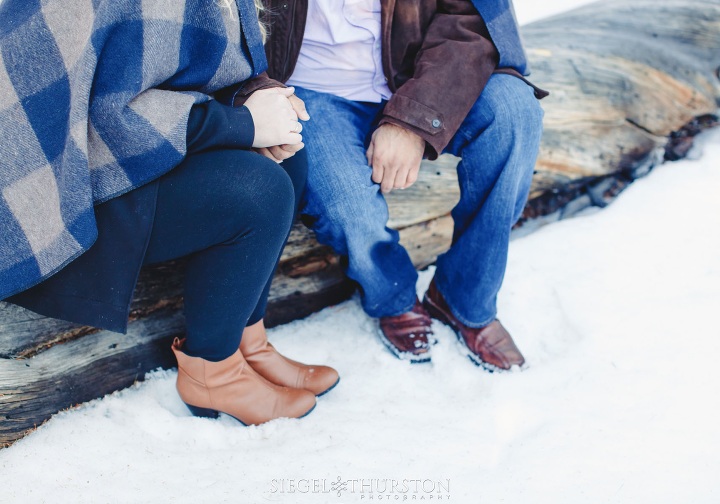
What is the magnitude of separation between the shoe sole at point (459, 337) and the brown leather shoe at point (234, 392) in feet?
1.92

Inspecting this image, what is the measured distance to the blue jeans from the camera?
1754 mm

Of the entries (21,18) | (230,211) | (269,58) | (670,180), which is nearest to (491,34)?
(269,58)

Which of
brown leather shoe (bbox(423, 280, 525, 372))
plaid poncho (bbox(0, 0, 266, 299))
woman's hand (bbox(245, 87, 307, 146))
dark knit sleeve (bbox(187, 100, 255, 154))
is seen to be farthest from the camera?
brown leather shoe (bbox(423, 280, 525, 372))

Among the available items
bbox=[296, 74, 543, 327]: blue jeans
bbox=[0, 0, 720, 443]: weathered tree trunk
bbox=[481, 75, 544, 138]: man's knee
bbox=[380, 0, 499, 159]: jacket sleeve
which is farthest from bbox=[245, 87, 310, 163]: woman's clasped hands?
bbox=[481, 75, 544, 138]: man's knee

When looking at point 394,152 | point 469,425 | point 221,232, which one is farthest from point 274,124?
point 469,425

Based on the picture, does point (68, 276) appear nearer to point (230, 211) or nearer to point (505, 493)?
point (230, 211)

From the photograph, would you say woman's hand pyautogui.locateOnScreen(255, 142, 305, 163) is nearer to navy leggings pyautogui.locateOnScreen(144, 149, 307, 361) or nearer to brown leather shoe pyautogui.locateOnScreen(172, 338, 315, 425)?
navy leggings pyautogui.locateOnScreen(144, 149, 307, 361)

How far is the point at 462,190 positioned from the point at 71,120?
1.17 m

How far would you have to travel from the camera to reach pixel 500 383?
6.18ft

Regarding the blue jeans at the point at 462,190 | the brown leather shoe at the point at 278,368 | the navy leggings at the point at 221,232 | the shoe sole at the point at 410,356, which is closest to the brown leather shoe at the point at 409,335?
the shoe sole at the point at 410,356

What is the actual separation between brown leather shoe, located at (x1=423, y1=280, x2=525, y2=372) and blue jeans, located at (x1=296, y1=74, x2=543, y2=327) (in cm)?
4

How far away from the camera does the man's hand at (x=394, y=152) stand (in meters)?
1.74

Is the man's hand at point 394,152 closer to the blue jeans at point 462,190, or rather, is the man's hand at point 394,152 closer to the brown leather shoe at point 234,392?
the blue jeans at point 462,190

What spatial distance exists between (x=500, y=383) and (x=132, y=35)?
1434 millimetres
